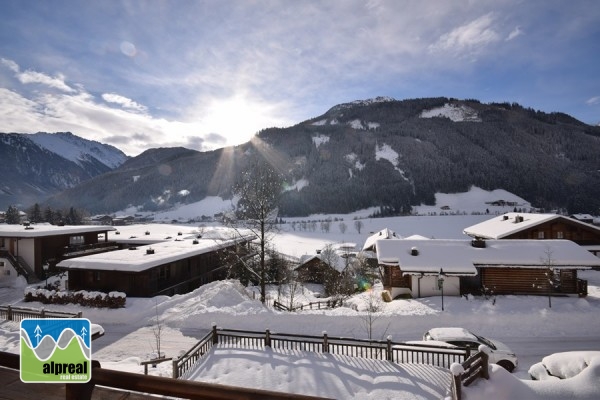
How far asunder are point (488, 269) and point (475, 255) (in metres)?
1.53

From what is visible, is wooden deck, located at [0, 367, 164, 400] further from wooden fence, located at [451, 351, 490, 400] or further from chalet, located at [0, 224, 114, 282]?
chalet, located at [0, 224, 114, 282]

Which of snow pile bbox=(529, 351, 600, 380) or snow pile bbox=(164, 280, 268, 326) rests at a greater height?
snow pile bbox=(529, 351, 600, 380)

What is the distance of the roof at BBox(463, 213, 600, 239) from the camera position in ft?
133

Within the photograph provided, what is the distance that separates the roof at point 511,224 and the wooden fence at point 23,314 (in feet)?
154

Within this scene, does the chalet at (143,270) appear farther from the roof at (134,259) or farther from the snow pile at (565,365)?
the snow pile at (565,365)

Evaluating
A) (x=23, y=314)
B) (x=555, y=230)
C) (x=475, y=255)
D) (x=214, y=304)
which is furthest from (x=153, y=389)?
(x=555, y=230)

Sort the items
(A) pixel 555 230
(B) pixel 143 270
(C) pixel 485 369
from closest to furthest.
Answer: (C) pixel 485 369
(B) pixel 143 270
(A) pixel 555 230

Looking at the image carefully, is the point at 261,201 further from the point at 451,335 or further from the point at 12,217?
the point at 12,217

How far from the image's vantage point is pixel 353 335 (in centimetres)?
2094

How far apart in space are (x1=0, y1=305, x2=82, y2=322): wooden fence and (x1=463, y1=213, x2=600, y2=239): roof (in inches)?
1849

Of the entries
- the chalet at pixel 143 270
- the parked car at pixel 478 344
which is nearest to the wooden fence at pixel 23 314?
the chalet at pixel 143 270

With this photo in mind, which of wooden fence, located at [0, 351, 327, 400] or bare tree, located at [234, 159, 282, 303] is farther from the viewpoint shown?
bare tree, located at [234, 159, 282, 303]

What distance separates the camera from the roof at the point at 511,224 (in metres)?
40.5

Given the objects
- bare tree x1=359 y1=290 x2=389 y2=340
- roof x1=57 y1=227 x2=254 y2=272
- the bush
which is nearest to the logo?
bare tree x1=359 y1=290 x2=389 y2=340
